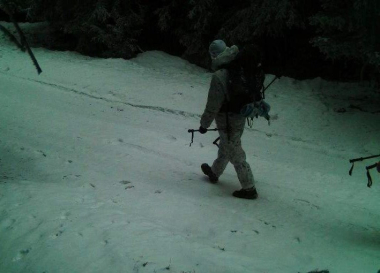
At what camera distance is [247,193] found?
16.5 ft

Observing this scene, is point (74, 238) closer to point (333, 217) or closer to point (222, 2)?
point (333, 217)

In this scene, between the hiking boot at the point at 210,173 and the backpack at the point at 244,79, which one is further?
the hiking boot at the point at 210,173

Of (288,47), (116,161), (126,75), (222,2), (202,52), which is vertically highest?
(222,2)

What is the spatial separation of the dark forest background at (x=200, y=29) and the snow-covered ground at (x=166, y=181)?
1064 millimetres

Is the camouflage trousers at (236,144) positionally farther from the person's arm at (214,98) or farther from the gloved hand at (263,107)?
the gloved hand at (263,107)

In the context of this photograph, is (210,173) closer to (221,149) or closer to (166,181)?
(221,149)

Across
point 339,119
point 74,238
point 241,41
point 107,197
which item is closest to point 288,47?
point 241,41

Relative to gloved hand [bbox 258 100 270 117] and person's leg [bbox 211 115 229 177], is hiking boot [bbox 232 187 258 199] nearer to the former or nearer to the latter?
person's leg [bbox 211 115 229 177]

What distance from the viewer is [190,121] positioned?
8523 mm

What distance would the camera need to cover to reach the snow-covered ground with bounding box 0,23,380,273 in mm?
3297

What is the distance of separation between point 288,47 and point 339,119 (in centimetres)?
407

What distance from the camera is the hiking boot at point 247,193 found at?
5.04 m

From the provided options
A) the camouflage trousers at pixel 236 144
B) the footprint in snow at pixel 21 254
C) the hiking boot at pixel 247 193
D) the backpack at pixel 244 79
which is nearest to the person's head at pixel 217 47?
the backpack at pixel 244 79

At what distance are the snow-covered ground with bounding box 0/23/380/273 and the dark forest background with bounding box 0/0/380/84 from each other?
1.06 m
